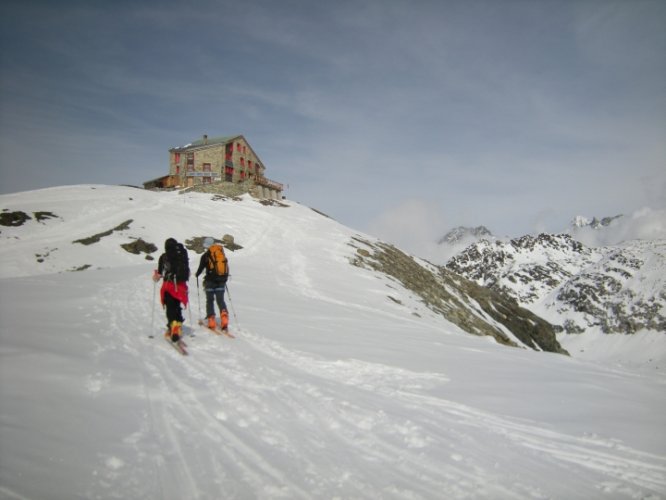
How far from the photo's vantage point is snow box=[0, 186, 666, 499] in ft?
13.2

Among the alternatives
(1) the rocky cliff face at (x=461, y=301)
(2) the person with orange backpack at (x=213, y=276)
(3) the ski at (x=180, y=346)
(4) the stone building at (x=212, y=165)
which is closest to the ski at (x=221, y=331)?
(2) the person with orange backpack at (x=213, y=276)

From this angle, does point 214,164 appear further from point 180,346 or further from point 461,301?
point 180,346

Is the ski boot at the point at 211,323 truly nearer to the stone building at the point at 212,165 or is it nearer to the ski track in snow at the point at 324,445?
the ski track in snow at the point at 324,445

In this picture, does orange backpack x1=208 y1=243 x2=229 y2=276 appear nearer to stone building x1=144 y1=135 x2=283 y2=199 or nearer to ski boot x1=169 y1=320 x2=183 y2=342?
ski boot x1=169 y1=320 x2=183 y2=342

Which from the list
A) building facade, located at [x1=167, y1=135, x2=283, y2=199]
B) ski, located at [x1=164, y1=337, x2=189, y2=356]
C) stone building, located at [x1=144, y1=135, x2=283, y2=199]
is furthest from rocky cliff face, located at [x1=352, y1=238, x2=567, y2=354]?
building facade, located at [x1=167, y1=135, x2=283, y2=199]

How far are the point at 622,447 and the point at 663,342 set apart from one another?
252684mm

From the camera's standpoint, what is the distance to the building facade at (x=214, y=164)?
6625 centimetres

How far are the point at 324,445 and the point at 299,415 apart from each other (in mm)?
939

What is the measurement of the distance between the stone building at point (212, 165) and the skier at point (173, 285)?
57.6 metres

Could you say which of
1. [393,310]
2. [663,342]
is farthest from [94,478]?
[663,342]

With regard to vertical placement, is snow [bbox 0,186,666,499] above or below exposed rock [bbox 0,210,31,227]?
below

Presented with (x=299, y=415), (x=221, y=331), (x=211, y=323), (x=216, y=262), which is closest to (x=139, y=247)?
(x=216, y=262)

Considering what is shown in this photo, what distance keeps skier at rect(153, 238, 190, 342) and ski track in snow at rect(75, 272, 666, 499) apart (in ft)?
5.02

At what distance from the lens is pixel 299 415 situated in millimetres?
5719
